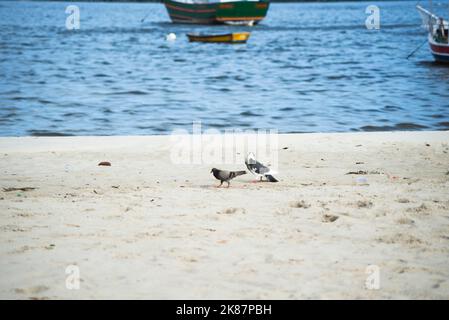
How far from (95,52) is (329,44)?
692 inches

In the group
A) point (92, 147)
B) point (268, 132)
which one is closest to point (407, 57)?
point (268, 132)

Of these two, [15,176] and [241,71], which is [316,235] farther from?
[241,71]

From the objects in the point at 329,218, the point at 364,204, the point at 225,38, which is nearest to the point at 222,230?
the point at 329,218

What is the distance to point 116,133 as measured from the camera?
574 inches

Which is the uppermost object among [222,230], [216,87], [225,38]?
[225,38]

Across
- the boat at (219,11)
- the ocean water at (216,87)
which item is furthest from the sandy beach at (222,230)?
the boat at (219,11)

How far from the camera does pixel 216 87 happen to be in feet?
80.5

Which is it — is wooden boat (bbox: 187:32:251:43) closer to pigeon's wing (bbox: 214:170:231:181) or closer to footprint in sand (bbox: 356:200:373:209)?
pigeon's wing (bbox: 214:170:231:181)

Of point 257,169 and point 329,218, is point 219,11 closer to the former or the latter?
point 257,169

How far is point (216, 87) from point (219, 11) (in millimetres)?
43204

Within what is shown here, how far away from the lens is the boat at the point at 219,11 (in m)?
65.6

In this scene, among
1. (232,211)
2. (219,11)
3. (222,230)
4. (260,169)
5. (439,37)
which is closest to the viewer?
(222,230)

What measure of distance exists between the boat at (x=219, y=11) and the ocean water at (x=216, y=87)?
17736 millimetres

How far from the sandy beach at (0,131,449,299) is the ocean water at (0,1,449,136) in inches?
222
